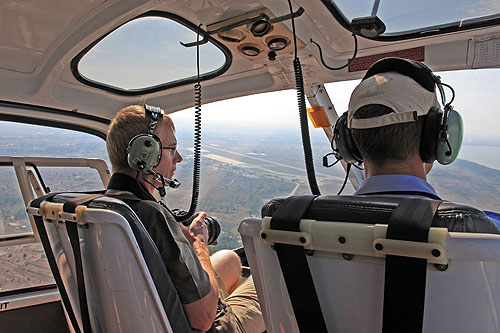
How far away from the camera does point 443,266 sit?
2.07 feet

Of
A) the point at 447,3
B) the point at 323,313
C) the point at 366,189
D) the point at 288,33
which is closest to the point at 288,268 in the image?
the point at 323,313

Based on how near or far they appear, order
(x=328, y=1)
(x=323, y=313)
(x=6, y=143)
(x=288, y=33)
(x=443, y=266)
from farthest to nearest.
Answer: (x=6, y=143) < (x=288, y=33) < (x=328, y=1) < (x=323, y=313) < (x=443, y=266)

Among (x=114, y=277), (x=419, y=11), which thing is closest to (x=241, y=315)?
(x=114, y=277)

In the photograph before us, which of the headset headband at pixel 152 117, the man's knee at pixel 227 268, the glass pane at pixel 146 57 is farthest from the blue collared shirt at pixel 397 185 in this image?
the man's knee at pixel 227 268

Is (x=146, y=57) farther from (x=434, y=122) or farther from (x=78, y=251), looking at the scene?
(x=434, y=122)

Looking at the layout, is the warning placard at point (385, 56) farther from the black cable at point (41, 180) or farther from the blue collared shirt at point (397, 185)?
the black cable at point (41, 180)

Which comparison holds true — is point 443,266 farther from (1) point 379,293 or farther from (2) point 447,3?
(2) point 447,3

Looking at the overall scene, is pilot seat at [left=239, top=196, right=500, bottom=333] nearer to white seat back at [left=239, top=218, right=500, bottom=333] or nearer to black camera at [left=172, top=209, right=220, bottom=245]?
white seat back at [left=239, top=218, right=500, bottom=333]

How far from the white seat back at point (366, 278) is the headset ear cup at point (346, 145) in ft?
1.78

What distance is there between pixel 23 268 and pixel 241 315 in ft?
5.41

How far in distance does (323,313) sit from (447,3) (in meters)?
1.61

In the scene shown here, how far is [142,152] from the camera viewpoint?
5.06 ft

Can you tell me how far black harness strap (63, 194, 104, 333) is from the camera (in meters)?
1.28

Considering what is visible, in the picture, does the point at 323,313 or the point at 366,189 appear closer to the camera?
the point at 323,313
